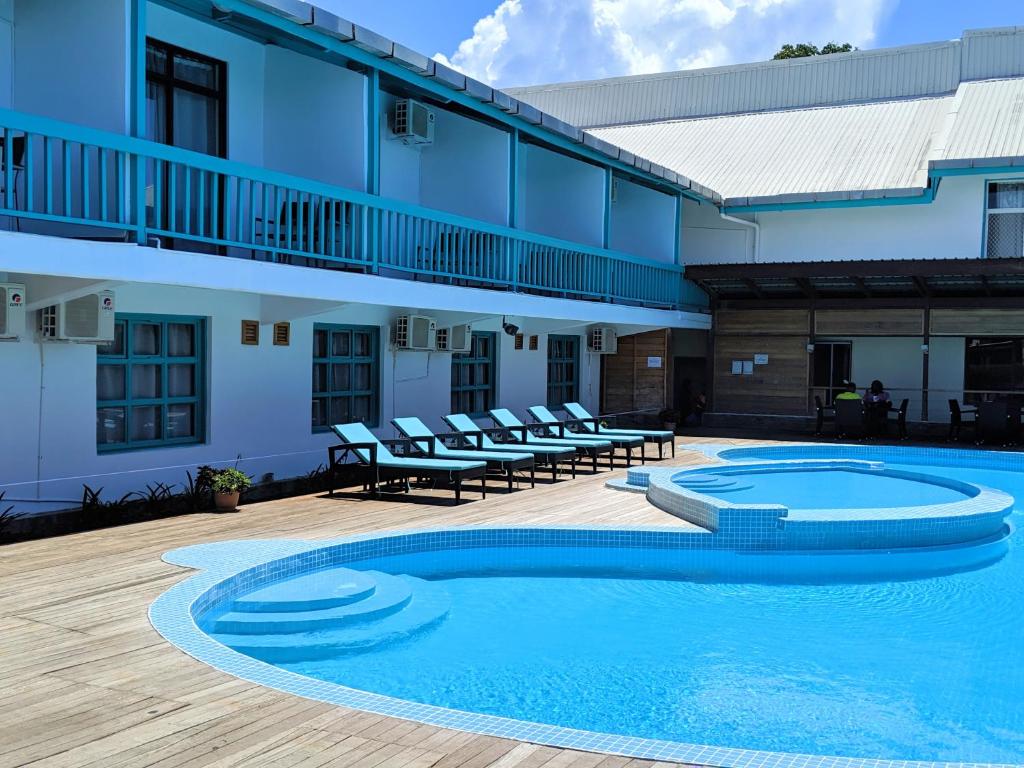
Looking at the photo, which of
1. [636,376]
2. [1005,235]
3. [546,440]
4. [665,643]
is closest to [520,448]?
[546,440]

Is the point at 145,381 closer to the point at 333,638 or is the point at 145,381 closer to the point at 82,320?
the point at 82,320

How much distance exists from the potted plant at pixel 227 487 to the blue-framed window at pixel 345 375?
102 inches

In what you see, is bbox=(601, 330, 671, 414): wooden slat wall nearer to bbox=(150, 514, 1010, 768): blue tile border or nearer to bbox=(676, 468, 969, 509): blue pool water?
bbox=(676, 468, 969, 509): blue pool water

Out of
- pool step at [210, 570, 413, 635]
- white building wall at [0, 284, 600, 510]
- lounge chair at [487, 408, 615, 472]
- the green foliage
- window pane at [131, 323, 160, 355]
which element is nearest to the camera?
pool step at [210, 570, 413, 635]

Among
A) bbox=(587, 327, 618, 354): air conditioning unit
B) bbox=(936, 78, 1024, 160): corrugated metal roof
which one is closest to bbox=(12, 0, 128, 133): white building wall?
bbox=(587, 327, 618, 354): air conditioning unit

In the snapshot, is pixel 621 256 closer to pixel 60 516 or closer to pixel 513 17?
pixel 60 516

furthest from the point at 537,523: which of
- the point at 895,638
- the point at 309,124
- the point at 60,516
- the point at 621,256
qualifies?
the point at 621,256

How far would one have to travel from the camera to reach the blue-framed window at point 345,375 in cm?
1342

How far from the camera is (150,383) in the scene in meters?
10.9

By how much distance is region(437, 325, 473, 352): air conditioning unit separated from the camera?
15.2m

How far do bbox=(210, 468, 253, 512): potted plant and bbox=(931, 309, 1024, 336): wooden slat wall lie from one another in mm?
14708

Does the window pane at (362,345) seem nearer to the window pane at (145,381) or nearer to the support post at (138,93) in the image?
the window pane at (145,381)

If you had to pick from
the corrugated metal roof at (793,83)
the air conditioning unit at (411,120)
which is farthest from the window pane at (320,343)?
the corrugated metal roof at (793,83)

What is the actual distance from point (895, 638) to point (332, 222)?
6.69 meters
